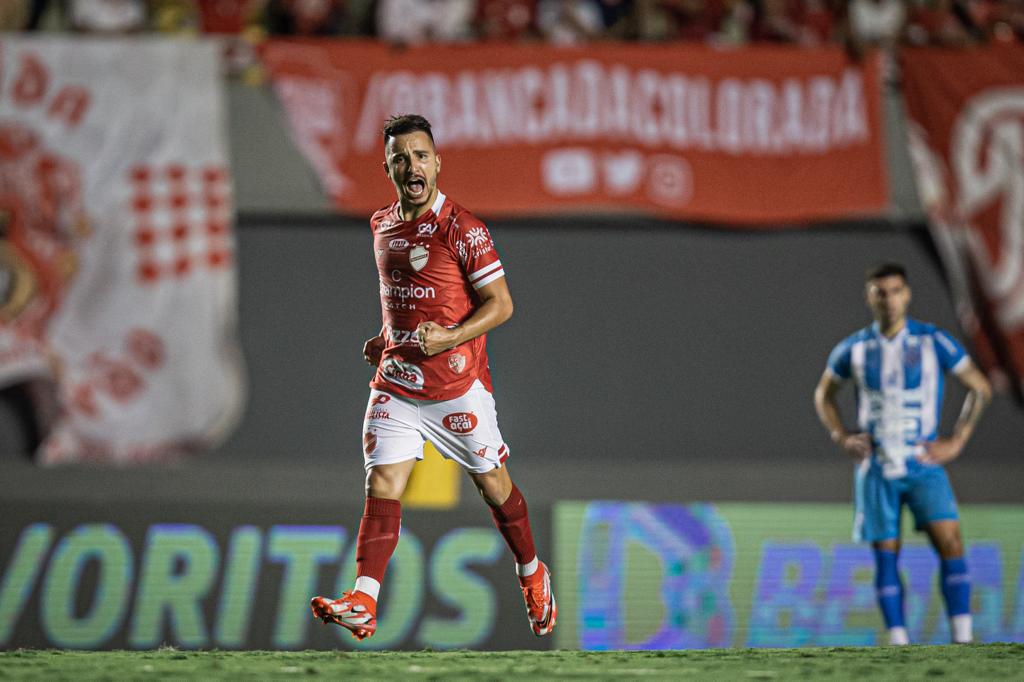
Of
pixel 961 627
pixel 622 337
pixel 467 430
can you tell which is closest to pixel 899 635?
pixel 961 627

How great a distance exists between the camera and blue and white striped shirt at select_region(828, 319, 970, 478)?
19.3 feet

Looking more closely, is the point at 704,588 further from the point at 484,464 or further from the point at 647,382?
the point at 484,464

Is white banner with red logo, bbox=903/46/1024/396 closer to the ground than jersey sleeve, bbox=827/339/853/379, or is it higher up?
higher up

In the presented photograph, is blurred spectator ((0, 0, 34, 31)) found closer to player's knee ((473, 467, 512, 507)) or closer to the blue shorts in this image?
player's knee ((473, 467, 512, 507))

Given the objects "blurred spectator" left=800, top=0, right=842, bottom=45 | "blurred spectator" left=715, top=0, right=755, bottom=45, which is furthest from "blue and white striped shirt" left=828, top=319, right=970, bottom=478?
"blurred spectator" left=715, top=0, right=755, bottom=45

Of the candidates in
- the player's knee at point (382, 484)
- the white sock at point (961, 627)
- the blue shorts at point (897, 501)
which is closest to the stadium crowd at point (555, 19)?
the blue shorts at point (897, 501)

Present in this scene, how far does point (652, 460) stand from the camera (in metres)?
8.39

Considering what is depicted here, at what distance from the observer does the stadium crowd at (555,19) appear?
8.73m

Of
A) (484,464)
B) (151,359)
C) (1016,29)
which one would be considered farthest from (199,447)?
(1016,29)

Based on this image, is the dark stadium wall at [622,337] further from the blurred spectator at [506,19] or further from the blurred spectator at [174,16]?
the blurred spectator at [174,16]

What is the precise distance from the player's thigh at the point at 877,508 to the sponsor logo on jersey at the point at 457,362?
2.67m

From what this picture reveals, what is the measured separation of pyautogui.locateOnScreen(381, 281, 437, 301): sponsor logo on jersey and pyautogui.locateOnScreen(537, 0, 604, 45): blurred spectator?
5170 millimetres

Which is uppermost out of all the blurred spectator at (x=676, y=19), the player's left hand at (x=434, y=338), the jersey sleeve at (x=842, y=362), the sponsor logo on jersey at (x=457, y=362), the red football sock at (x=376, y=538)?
the blurred spectator at (x=676, y=19)

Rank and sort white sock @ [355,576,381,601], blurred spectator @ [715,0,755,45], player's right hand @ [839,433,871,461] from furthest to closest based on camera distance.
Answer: blurred spectator @ [715,0,755,45], player's right hand @ [839,433,871,461], white sock @ [355,576,381,601]
